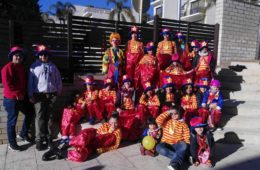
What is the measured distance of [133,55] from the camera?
631 centimetres

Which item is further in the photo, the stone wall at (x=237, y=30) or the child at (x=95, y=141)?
the stone wall at (x=237, y=30)

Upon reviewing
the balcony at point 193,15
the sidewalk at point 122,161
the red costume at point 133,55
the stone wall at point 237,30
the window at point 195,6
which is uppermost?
the window at point 195,6

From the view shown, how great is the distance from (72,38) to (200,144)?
410cm

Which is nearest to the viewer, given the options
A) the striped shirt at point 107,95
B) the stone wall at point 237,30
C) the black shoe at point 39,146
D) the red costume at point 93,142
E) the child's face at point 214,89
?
the red costume at point 93,142

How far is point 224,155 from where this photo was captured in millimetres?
4426

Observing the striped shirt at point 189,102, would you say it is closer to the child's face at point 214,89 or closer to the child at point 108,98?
the child's face at point 214,89

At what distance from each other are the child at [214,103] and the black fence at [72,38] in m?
2.89

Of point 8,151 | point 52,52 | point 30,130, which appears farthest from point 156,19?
point 8,151

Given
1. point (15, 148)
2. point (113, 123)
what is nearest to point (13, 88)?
point (15, 148)

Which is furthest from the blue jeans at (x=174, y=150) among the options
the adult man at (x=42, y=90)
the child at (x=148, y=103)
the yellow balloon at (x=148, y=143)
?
the adult man at (x=42, y=90)

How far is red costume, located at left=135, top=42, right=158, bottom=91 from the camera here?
230 inches

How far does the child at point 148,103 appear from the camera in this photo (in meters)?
5.22

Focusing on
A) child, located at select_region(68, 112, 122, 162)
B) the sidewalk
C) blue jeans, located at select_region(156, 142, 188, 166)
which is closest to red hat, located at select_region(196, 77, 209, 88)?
the sidewalk

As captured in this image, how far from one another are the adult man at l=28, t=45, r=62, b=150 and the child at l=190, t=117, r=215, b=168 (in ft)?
8.49
